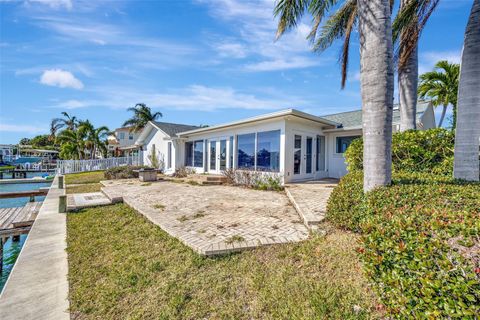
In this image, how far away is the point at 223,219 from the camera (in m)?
5.45

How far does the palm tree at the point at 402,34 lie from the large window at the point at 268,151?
12.7ft

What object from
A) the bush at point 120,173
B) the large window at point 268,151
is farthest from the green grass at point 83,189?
the large window at point 268,151

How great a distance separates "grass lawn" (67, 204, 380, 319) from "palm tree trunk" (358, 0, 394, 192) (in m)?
1.39

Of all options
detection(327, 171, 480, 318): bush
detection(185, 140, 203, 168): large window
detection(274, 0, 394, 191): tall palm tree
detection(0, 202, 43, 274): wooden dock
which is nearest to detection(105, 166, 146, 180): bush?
detection(185, 140, 203, 168): large window

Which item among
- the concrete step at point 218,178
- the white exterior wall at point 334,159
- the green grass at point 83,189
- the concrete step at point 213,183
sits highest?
the white exterior wall at point 334,159

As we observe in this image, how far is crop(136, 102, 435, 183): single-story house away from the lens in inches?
414

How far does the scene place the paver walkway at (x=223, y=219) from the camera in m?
4.07

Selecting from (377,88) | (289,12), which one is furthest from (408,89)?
(377,88)

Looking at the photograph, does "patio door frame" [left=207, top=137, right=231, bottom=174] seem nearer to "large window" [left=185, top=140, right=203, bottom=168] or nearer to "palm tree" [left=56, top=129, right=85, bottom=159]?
"large window" [left=185, top=140, right=203, bottom=168]

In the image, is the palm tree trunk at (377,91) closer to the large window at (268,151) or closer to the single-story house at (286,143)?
the single-story house at (286,143)

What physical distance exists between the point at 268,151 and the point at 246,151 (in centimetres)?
170

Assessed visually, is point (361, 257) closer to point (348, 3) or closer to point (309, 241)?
point (309, 241)

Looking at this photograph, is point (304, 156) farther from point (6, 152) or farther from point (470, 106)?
point (6, 152)

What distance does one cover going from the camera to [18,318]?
2.48 meters
